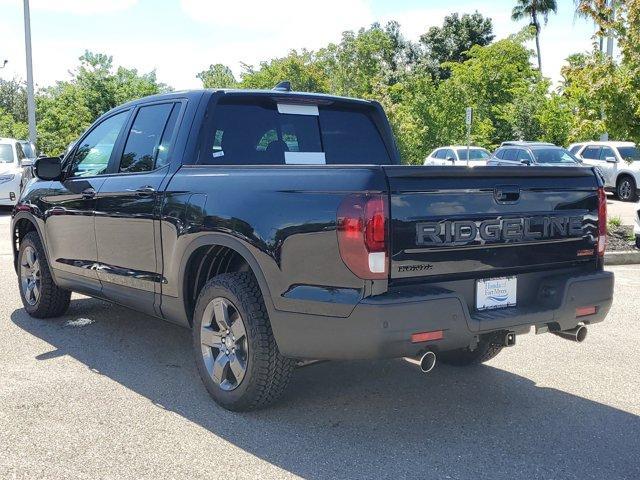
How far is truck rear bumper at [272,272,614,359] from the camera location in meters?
3.50

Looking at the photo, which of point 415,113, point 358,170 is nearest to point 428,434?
point 358,170

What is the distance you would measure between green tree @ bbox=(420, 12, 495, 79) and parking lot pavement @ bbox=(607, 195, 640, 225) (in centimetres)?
4039

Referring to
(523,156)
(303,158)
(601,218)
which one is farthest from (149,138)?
(523,156)

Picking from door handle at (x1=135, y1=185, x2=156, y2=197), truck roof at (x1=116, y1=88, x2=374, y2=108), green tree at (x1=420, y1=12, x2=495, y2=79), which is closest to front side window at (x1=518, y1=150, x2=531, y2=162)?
truck roof at (x1=116, y1=88, x2=374, y2=108)

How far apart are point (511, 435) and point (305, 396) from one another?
1.29m

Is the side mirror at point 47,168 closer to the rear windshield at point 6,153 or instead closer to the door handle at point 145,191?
the door handle at point 145,191

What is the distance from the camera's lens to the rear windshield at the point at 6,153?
17.7 metres

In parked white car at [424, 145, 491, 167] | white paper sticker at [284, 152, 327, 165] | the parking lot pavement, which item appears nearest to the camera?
white paper sticker at [284, 152, 327, 165]

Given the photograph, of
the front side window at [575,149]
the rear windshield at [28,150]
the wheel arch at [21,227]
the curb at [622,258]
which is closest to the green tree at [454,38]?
the front side window at [575,149]

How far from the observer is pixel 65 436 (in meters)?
3.90

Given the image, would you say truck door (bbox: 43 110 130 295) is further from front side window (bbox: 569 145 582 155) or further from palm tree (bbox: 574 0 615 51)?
front side window (bbox: 569 145 582 155)

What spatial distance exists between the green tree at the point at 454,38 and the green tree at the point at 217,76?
55.1 ft

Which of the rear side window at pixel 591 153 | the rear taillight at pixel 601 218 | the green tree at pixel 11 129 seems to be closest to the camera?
the rear taillight at pixel 601 218

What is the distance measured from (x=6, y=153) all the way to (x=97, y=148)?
532 inches
